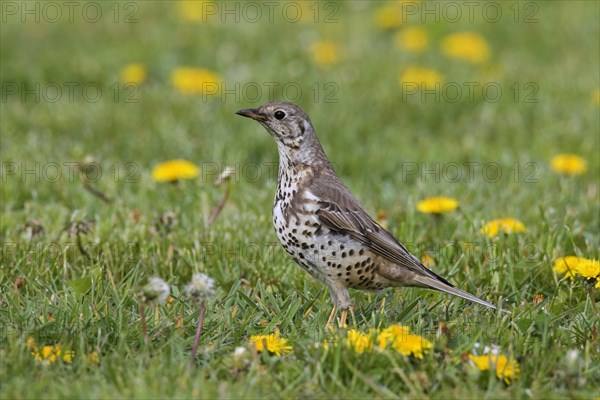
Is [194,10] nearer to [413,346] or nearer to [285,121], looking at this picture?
[285,121]

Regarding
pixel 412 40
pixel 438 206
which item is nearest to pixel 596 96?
pixel 412 40

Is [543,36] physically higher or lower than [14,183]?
higher

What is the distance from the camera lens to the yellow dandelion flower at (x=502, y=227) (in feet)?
18.5

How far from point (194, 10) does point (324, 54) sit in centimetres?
168

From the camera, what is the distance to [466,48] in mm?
9570

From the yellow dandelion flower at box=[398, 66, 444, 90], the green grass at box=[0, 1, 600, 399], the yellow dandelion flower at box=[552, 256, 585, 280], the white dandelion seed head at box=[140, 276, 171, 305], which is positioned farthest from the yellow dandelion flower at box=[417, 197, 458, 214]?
the yellow dandelion flower at box=[398, 66, 444, 90]

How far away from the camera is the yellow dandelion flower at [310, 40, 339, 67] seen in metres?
9.20

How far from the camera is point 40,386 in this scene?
3566 mm

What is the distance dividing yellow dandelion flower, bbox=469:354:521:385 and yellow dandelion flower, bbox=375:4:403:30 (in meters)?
6.63

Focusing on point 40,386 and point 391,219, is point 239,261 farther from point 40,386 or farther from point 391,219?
point 40,386

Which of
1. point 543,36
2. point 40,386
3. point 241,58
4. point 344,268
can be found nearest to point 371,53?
point 241,58

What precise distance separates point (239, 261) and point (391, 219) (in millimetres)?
1301

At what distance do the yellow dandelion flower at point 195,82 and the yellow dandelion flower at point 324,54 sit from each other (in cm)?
101

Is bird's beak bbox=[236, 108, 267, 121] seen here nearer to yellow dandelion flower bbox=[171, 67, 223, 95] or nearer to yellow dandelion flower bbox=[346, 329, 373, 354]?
yellow dandelion flower bbox=[346, 329, 373, 354]
